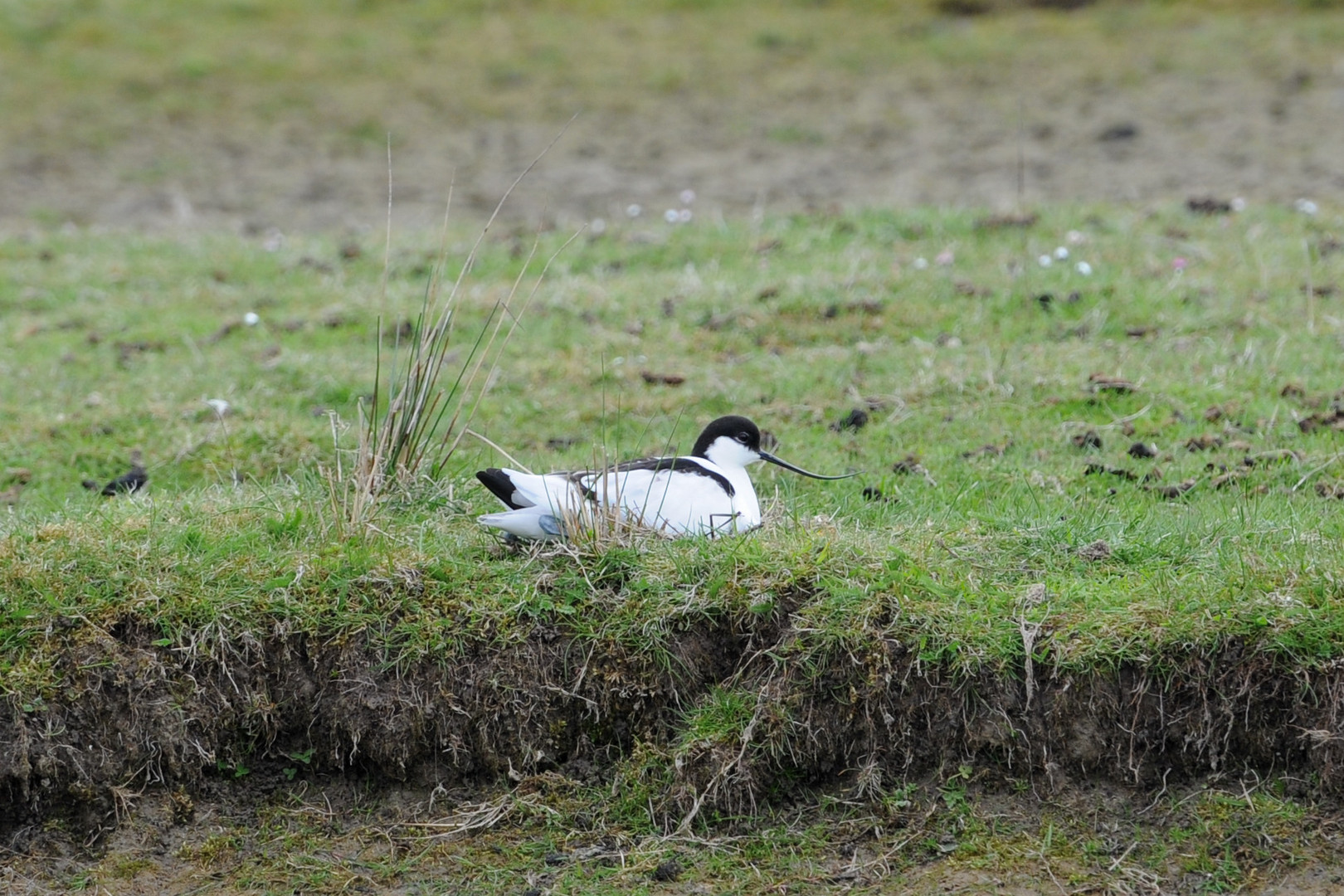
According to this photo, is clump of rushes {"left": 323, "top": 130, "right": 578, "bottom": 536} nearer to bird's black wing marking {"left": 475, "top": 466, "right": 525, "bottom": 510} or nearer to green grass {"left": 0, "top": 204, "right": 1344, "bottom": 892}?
green grass {"left": 0, "top": 204, "right": 1344, "bottom": 892}

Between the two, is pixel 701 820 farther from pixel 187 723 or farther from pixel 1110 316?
pixel 1110 316

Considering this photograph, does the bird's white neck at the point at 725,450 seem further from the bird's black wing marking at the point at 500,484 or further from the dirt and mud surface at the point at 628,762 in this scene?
the dirt and mud surface at the point at 628,762

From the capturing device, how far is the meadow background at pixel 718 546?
15.0 ft

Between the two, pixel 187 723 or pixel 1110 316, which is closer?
pixel 187 723

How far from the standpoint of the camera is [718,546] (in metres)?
5.07

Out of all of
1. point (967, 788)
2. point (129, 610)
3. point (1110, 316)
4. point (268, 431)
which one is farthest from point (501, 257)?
point (967, 788)

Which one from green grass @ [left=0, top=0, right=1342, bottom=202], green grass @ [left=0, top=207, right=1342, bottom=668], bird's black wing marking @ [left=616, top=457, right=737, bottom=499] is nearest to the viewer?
green grass @ [left=0, top=207, right=1342, bottom=668]

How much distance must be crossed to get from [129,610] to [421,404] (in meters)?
1.28

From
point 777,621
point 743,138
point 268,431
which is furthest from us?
point 743,138

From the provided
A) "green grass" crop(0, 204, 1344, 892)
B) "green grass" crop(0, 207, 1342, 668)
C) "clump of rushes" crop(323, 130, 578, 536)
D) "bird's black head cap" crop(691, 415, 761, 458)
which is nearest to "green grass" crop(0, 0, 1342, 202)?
"green grass" crop(0, 207, 1342, 668)

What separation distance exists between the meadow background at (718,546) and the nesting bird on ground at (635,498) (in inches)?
5.4

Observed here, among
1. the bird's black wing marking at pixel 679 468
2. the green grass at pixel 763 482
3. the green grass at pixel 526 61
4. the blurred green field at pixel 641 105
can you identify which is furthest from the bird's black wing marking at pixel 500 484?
the green grass at pixel 526 61

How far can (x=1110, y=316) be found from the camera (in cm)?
835

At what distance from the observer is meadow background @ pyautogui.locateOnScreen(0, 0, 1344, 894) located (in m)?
4.57
